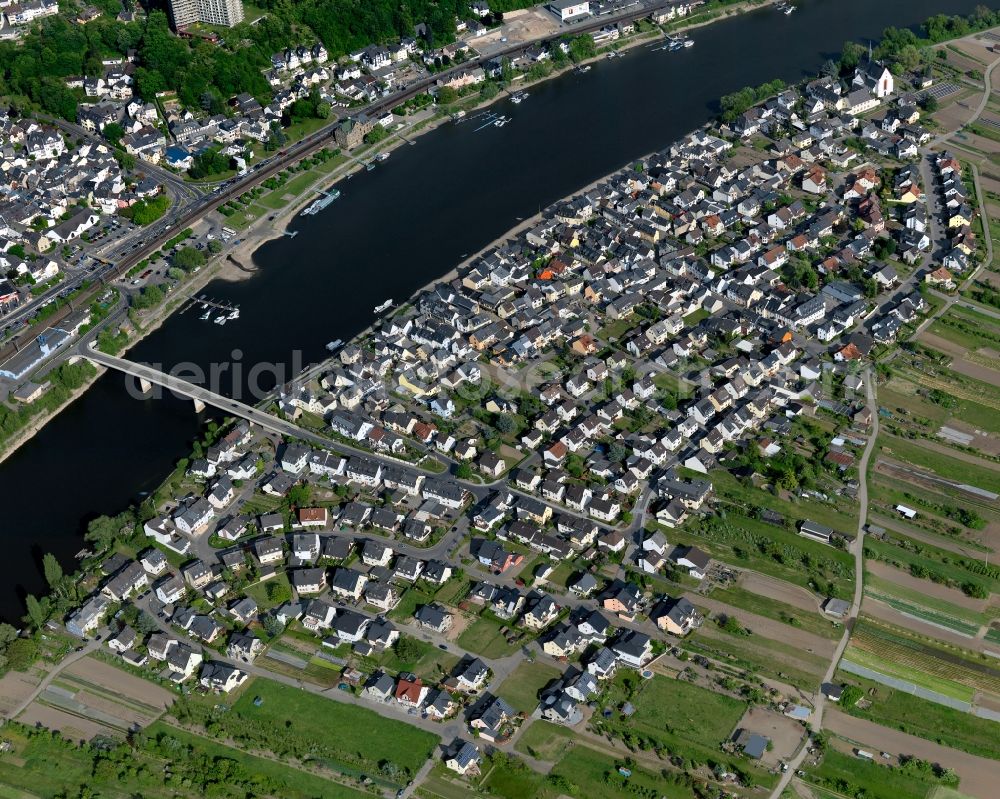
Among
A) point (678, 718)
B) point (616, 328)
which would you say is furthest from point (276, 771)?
point (616, 328)

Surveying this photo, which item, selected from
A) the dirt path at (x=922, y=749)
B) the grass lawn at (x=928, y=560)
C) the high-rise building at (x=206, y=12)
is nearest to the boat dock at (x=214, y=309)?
the high-rise building at (x=206, y=12)

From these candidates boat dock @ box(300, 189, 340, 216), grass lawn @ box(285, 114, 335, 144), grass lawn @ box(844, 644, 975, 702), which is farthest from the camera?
grass lawn @ box(285, 114, 335, 144)

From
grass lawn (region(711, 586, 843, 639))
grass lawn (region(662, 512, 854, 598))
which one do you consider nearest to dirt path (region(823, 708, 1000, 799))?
grass lawn (region(711, 586, 843, 639))

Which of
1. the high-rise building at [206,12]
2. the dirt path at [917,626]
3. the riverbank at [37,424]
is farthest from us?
the high-rise building at [206,12]

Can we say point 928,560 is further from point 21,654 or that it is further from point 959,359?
point 21,654

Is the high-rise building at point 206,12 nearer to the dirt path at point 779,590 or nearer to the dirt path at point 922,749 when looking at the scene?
the dirt path at point 779,590

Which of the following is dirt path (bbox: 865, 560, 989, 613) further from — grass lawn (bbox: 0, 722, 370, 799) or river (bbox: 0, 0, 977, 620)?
river (bbox: 0, 0, 977, 620)

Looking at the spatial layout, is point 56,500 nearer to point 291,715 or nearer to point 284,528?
point 284,528
